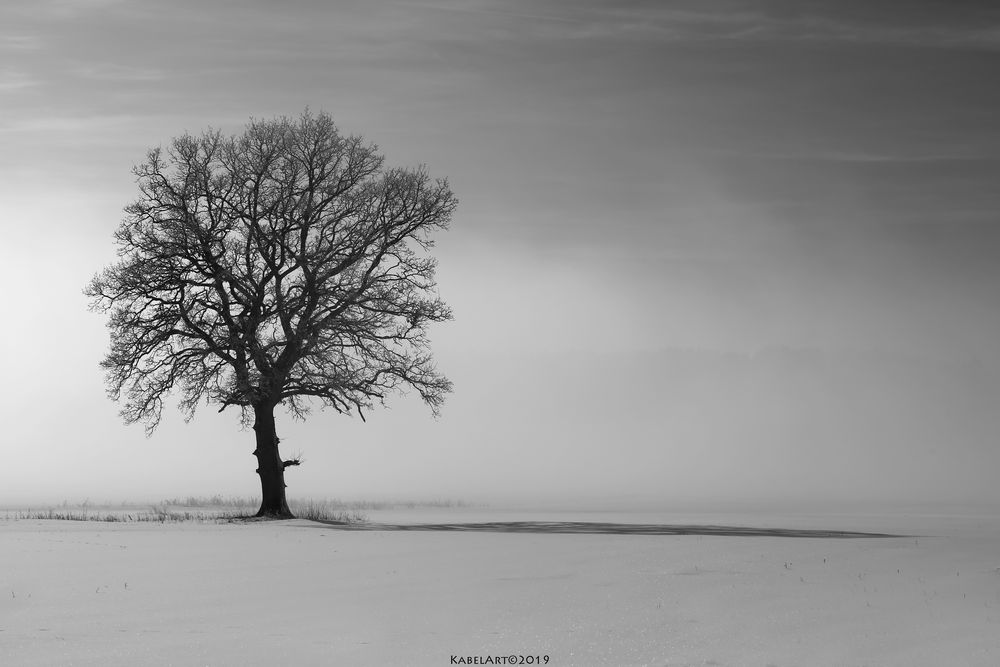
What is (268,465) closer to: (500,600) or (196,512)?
(196,512)

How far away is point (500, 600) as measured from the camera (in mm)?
15219

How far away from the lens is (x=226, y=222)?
36531 mm

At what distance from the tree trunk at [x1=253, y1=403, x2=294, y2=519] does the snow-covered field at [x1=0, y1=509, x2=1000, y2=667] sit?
1117 cm

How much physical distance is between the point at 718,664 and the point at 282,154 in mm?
29189

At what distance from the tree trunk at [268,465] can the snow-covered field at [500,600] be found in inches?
440

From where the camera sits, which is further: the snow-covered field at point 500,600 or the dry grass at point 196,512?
the dry grass at point 196,512

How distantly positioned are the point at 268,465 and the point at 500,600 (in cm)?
2309

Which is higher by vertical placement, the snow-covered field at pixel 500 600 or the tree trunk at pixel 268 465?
the tree trunk at pixel 268 465

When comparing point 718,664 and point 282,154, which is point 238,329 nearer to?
point 282,154

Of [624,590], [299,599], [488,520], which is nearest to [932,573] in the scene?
[624,590]

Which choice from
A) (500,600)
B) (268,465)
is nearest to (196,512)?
(268,465)

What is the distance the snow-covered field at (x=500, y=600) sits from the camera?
1179 cm

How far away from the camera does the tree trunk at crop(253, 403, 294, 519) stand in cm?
3681

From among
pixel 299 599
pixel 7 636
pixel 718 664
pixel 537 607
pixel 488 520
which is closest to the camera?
pixel 718 664
